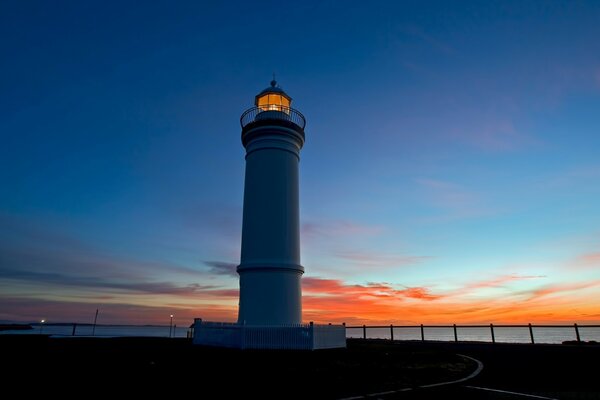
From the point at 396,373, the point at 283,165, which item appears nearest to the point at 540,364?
the point at 396,373

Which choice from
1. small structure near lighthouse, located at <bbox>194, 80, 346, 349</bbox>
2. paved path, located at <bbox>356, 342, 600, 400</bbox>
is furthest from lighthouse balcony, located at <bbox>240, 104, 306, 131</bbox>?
paved path, located at <bbox>356, 342, 600, 400</bbox>

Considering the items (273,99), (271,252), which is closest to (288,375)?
(271,252)

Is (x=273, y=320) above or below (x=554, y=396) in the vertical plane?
above

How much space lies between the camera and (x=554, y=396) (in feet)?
23.8

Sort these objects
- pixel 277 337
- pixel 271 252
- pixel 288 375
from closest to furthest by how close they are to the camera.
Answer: pixel 288 375
pixel 277 337
pixel 271 252

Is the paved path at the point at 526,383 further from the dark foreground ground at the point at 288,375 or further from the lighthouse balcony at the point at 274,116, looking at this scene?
the lighthouse balcony at the point at 274,116

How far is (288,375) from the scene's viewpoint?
380 inches

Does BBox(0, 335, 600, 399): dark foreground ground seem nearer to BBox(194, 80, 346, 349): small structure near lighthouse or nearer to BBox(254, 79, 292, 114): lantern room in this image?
BBox(194, 80, 346, 349): small structure near lighthouse

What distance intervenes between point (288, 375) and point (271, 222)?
31.6 feet

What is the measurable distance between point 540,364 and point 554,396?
6.09 m

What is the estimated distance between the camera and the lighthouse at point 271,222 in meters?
17.7

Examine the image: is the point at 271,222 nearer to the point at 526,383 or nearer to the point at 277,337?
the point at 277,337

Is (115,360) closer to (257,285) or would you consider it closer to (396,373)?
(257,285)

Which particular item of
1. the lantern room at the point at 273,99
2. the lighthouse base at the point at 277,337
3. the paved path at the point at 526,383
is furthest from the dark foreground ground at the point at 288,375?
the lantern room at the point at 273,99
